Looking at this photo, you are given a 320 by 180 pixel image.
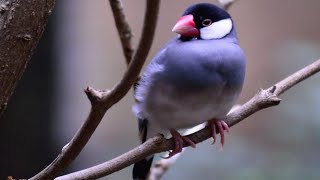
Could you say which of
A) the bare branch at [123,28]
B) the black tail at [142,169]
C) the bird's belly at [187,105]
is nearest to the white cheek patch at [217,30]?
the bird's belly at [187,105]

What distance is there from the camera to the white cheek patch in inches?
38.2

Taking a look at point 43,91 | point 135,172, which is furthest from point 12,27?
point 43,91

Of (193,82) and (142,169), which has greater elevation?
(193,82)

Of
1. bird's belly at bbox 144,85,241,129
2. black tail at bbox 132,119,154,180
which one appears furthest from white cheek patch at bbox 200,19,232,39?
black tail at bbox 132,119,154,180

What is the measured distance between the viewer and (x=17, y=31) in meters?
0.64

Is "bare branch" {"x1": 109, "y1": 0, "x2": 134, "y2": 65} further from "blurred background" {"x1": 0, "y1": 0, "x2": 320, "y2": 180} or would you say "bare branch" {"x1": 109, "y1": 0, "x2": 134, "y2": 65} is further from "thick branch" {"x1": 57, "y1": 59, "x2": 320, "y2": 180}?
"blurred background" {"x1": 0, "y1": 0, "x2": 320, "y2": 180}

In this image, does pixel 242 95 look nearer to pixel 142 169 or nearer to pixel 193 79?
pixel 142 169

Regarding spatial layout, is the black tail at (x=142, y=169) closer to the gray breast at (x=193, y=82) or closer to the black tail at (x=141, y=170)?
the black tail at (x=141, y=170)

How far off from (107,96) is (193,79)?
1.04 feet

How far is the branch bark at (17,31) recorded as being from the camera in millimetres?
641

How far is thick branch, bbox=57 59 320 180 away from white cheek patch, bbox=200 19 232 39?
0.17 metres

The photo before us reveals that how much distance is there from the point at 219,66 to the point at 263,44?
3.31ft

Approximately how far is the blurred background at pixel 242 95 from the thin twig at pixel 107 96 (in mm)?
1010

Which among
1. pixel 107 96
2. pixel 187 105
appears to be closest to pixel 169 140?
pixel 187 105
